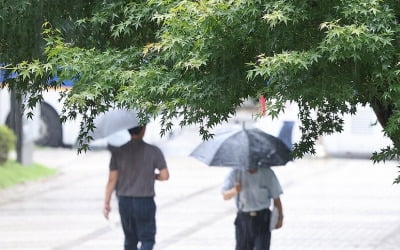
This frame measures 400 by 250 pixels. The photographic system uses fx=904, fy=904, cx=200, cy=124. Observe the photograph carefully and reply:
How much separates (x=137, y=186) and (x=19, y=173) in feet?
31.2

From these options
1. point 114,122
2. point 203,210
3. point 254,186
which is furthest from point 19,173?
point 254,186

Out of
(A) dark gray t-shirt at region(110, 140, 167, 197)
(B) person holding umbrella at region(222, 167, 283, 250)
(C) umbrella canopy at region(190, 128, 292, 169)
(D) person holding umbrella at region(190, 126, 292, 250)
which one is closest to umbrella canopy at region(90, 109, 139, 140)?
(A) dark gray t-shirt at region(110, 140, 167, 197)

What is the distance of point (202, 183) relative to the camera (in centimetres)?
1744

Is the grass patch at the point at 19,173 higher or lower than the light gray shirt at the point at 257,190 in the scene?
lower

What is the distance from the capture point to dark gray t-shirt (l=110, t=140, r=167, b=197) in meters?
8.66

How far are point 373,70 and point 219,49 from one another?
809 millimetres

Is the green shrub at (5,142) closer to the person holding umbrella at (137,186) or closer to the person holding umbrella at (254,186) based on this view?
the person holding umbrella at (137,186)

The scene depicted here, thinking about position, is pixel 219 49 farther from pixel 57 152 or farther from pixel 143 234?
pixel 57 152

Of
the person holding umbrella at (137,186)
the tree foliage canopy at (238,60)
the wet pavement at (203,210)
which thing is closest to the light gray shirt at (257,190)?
the person holding umbrella at (137,186)

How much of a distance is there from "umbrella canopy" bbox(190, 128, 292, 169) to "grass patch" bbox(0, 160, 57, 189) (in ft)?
27.2

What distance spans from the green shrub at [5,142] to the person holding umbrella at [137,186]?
9.07 meters

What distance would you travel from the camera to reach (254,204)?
8391 mm

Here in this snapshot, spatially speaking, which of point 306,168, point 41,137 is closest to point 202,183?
point 306,168

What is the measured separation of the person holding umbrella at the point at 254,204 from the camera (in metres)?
8.39
